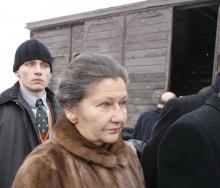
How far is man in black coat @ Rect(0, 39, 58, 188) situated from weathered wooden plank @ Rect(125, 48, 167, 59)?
5101 mm

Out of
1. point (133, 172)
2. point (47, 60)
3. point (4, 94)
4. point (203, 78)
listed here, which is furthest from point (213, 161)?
point (203, 78)

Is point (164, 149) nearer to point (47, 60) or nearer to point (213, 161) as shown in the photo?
point (213, 161)

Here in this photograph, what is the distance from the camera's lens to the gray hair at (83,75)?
1.72 m

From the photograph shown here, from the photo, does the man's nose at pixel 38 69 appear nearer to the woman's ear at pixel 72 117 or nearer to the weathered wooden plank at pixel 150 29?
the woman's ear at pixel 72 117

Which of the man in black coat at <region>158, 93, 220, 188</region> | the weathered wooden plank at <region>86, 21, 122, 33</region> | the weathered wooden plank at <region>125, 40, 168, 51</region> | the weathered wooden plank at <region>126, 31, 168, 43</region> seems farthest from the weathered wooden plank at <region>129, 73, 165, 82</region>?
the man in black coat at <region>158, 93, 220, 188</region>

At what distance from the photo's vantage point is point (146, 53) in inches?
322

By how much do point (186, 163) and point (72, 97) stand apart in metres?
0.70

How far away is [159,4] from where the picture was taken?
7.60m

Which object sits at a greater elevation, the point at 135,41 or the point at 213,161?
the point at 135,41

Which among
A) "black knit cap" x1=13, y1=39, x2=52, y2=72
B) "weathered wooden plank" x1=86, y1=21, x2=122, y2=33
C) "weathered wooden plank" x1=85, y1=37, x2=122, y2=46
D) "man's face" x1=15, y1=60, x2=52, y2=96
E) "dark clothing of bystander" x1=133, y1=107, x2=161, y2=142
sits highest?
"weathered wooden plank" x1=86, y1=21, x2=122, y2=33

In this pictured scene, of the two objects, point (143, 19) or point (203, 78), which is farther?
point (203, 78)

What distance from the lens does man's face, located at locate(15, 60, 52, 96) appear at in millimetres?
2904

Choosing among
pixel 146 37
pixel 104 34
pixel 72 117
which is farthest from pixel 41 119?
pixel 104 34

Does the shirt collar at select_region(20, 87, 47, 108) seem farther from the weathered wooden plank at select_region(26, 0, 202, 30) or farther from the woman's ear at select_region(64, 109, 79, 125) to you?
the weathered wooden plank at select_region(26, 0, 202, 30)
